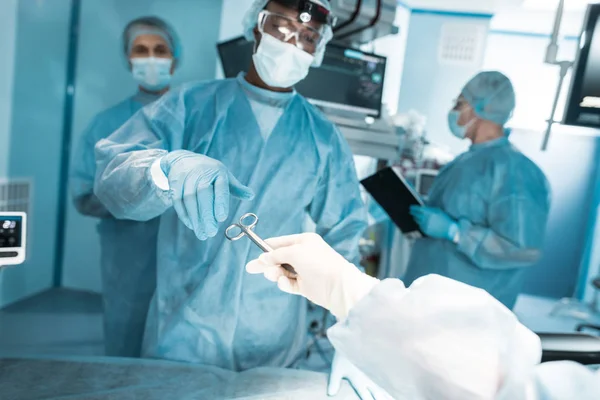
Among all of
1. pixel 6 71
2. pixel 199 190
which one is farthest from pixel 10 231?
pixel 6 71

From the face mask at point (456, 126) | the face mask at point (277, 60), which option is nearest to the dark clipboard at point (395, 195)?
the face mask at point (456, 126)

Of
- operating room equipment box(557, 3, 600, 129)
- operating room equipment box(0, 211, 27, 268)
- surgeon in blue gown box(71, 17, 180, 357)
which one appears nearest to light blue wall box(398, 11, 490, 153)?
operating room equipment box(557, 3, 600, 129)

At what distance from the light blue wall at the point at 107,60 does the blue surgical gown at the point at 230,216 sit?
Answer: 54.0 inches

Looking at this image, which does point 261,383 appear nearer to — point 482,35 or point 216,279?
point 216,279

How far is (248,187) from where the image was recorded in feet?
3.10

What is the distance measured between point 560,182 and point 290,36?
360 centimetres

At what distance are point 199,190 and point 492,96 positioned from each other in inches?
57.8

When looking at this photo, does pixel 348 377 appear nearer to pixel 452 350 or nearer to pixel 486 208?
pixel 452 350

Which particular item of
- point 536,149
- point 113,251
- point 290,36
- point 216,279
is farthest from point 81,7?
point 536,149

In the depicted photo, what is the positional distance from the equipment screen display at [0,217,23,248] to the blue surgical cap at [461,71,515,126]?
5.55 feet

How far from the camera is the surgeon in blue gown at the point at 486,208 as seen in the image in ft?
5.08

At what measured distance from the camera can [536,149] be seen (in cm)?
369

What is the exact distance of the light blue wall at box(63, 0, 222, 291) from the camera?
89.4 inches

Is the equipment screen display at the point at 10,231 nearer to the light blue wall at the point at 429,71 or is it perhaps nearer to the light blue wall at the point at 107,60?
the light blue wall at the point at 107,60
